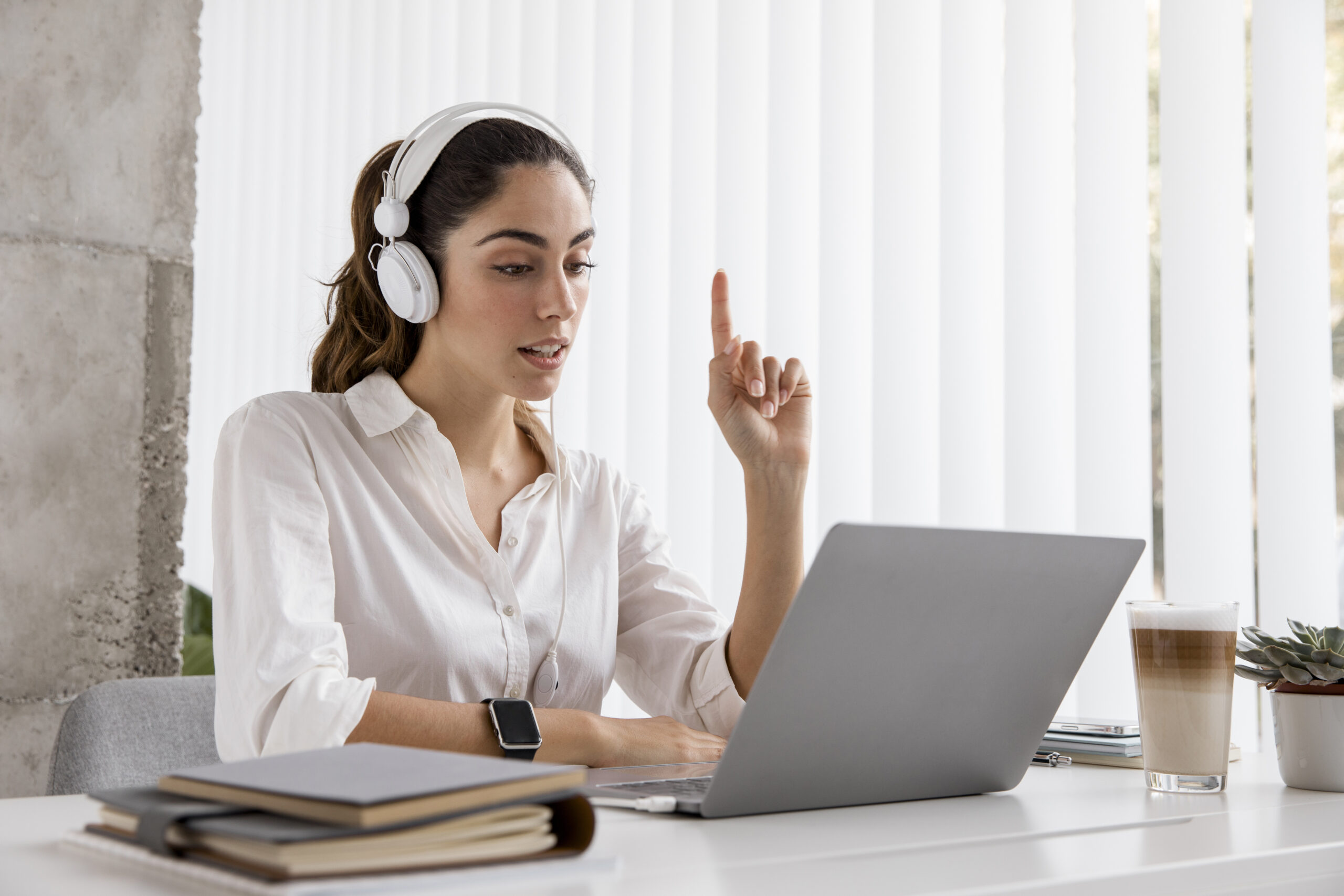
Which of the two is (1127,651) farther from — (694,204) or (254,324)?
(254,324)

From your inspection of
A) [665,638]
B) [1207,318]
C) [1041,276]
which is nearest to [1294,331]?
[1207,318]

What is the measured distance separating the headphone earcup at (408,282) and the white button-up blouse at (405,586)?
11 centimetres

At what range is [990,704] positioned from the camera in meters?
0.92

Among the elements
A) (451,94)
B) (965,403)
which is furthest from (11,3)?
(965,403)

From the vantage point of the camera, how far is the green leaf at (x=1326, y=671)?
104 cm

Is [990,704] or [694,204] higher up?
[694,204]

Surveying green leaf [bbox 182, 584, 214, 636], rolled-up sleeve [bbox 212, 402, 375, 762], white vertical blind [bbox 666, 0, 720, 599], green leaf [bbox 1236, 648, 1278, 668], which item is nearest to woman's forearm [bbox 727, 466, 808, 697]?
rolled-up sleeve [bbox 212, 402, 375, 762]

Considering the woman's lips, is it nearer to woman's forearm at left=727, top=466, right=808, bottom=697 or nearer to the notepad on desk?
woman's forearm at left=727, top=466, right=808, bottom=697

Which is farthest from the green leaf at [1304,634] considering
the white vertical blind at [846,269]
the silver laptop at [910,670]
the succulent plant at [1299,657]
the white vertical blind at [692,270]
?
the white vertical blind at [692,270]

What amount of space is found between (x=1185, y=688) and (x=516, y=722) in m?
0.64

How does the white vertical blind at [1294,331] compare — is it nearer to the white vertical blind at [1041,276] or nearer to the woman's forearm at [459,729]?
the white vertical blind at [1041,276]

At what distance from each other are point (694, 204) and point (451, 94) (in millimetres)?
928

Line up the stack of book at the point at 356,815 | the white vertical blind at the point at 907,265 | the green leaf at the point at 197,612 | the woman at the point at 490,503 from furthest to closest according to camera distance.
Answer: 1. the green leaf at the point at 197,612
2. the white vertical blind at the point at 907,265
3. the woman at the point at 490,503
4. the stack of book at the point at 356,815

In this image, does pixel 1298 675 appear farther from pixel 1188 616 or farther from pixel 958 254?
pixel 958 254
